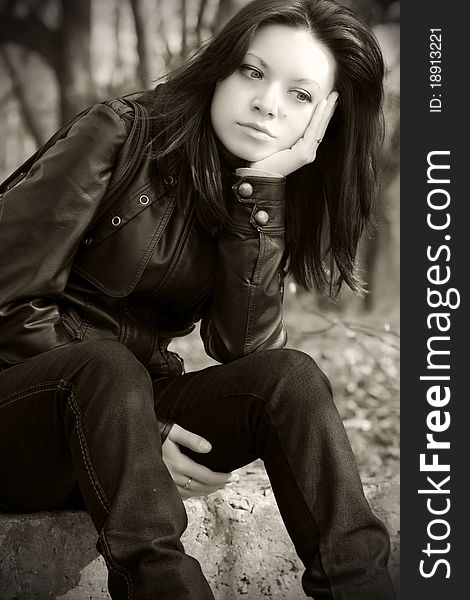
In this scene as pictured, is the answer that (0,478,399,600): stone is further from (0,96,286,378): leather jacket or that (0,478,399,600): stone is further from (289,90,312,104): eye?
(289,90,312,104): eye

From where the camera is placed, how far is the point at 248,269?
6.25 feet

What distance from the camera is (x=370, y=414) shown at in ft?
16.3

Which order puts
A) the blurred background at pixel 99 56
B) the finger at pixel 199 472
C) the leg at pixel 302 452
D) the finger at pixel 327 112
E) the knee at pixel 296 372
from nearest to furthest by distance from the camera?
the leg at pixel 302 452, the knee at pixel 296 372, the finger at pixel 199 472, the finger at pixel 327 112, the blurred background at pixel 99 56

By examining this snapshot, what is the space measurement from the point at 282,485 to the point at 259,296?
0.45 m

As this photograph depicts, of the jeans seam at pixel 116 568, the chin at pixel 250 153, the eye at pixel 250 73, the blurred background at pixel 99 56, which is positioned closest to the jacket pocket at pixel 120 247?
the chin at pixel 250 153

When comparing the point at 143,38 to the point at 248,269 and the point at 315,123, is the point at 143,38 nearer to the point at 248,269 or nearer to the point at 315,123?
the point at 315,123

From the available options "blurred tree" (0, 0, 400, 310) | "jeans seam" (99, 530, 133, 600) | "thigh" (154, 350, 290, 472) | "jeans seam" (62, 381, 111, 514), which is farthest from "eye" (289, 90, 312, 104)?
"blurred tree" (0, 0, 400, 310)

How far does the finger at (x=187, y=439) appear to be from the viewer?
1.74 metres

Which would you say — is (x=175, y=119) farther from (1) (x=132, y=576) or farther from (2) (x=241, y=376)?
(1) (x=132, y=576)

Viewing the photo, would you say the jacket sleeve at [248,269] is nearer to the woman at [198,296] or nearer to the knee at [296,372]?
the woman at [198,296]

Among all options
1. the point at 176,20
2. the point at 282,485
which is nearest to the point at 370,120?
the point at 282,485

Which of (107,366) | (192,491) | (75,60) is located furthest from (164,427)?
(75,60)

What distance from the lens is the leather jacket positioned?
1708 millimetres

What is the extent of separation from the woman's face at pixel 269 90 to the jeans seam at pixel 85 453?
0.67 meters
